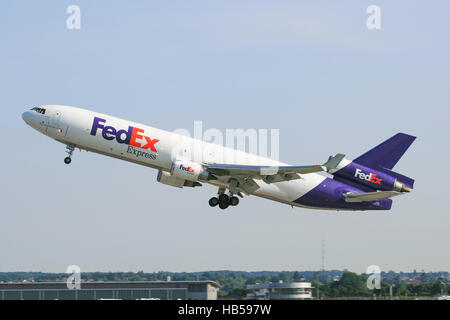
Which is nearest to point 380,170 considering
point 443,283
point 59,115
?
point 443,283

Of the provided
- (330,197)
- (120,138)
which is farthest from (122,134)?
(330,197)

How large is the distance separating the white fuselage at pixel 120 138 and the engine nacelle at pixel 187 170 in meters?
0.60

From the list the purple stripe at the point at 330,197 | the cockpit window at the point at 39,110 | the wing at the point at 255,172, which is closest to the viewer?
the wing at the point at 255,172

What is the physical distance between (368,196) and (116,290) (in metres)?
21.8

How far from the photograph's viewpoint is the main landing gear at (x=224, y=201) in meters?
57.4

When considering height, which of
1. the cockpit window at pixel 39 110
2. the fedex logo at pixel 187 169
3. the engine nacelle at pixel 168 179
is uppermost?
the cockpit window at pixel 39 110

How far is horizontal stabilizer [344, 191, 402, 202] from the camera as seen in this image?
57.8 meters

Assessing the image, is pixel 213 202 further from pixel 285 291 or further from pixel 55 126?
pixel 55 126

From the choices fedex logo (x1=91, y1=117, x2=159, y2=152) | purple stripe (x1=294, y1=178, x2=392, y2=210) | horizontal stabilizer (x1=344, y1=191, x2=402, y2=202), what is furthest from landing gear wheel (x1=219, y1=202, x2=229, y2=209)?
horizontal stabilizer (x1=344, y1=191, x2=402, y2=202)

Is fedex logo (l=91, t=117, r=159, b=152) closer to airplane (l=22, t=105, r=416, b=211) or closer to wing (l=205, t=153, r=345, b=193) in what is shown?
airplane (l=22, t=105, r=416, b=211)

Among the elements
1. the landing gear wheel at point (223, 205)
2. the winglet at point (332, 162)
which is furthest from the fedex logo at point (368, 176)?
the landing gear wheel at point (223, 205)

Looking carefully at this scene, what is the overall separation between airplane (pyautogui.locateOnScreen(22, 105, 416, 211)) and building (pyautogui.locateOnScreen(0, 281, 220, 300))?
341 inches

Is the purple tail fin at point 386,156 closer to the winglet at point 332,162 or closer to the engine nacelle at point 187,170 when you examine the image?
the winglet at point 332,162
